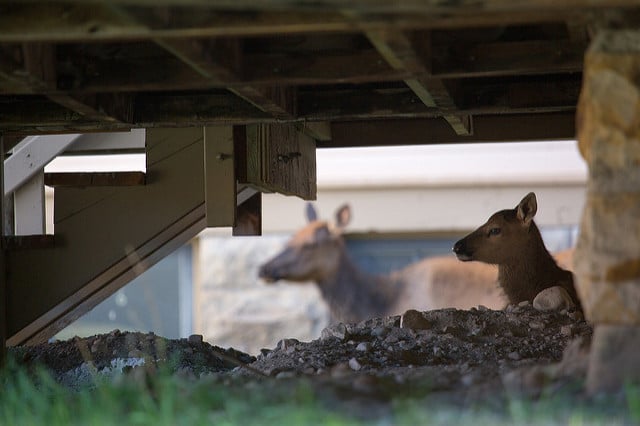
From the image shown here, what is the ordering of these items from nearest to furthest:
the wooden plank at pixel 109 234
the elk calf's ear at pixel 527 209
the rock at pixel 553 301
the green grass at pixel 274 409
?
1. the green grass at pixel 274 409
2. the wooden plank at pixel 109 234
3. the rock at pixel 553 301
4. the elk calf's ear at pixel 527 209

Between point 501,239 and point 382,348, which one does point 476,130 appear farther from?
point 382,348

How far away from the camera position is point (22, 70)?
5273 millimetres

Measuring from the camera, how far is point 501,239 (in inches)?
401

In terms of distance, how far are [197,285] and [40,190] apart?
8.71m

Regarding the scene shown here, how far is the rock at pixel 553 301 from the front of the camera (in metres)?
8.47

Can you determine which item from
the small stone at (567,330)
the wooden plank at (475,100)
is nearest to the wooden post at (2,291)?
the wooden plank at (475,100)

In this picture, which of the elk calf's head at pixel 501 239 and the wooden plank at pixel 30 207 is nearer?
the wooden plank at pixel 30 207

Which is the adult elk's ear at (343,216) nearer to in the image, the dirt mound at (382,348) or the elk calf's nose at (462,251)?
the elk calf's nose at (462,251)

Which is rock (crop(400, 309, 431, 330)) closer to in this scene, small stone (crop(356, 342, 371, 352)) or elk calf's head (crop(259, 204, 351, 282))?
small stone (crop(356, 342, 371, 352))

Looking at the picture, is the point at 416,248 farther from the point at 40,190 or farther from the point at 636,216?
the point at 636,216

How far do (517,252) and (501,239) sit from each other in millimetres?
188

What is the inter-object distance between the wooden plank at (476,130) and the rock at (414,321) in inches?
60.4

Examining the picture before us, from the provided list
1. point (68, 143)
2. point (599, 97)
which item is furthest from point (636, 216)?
point (68, 143)

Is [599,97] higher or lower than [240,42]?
lower
